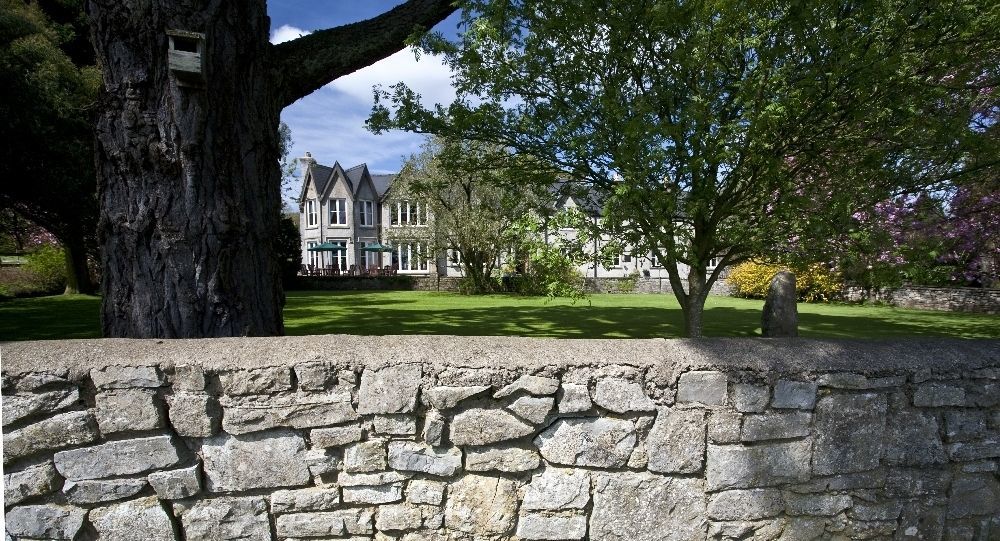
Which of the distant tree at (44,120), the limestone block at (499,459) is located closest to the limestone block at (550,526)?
the limestone block at (499,459)

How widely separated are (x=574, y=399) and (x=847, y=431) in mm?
1315

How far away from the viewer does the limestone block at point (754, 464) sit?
2236 millimetres

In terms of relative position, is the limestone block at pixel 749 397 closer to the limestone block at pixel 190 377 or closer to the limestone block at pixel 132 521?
the limestone block at pixel 190 377

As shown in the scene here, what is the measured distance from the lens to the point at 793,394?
2.23 meters

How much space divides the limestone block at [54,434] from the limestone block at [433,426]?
1424 millimetres

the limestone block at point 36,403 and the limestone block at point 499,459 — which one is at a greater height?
the limestone block at point 36,403

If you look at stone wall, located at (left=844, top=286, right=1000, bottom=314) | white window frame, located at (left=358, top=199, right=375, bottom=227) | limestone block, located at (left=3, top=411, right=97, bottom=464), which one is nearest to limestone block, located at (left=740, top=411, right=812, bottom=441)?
limestone block, located at (left=3, top=411, right=97, bottom=464)

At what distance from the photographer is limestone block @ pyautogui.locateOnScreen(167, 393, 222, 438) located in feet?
6.92

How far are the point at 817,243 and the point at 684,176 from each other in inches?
53.8

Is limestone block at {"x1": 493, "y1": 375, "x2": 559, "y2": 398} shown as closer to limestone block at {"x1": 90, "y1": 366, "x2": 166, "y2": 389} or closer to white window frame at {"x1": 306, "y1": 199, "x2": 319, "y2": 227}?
limestone block at {"x1": 90, "y1": 366, "x2": 166, "y2": 389}

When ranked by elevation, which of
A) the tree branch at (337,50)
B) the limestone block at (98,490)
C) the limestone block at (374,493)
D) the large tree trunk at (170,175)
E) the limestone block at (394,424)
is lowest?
the limestone block at (374,493)

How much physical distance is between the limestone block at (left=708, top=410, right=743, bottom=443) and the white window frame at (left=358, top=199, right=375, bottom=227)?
3767 centimetres

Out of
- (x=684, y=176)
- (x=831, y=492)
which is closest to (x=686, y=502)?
(x=831, y=492)

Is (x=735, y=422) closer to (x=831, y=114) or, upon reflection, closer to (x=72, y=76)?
(x=831, y=114)
